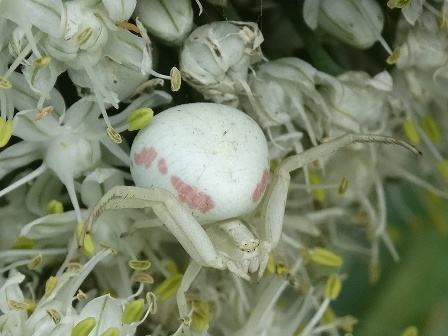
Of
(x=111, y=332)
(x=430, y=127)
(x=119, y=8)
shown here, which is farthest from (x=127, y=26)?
(x=430, y=127)

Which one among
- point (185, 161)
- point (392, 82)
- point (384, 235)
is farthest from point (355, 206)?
point (185, 161)

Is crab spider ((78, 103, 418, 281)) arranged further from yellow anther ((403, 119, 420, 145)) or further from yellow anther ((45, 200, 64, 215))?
yellow anther ((403, 119, 420, 145))

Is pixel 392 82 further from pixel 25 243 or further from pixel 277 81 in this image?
pixel 25 243

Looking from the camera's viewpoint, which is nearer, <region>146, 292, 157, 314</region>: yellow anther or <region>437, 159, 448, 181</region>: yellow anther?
<region>146, 292, 157, 314</region>: yellow anther

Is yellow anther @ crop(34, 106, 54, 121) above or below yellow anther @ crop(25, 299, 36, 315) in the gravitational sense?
above

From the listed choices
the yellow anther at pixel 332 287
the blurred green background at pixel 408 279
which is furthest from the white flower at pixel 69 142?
the blurred green background at pixel 408 279

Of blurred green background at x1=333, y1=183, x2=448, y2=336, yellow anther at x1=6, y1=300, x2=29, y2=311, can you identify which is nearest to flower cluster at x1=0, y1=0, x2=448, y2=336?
yellow anther at x1=6, y1=300, x2=29, y2=311

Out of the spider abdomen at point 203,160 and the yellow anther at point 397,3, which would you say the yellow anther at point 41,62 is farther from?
the yellow anther at point 397,3
